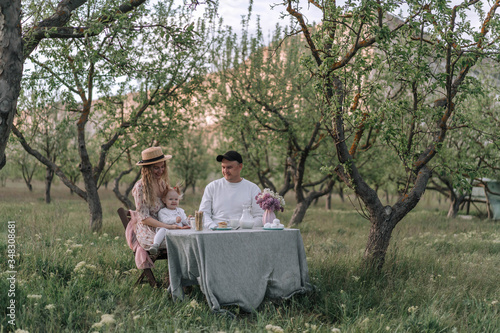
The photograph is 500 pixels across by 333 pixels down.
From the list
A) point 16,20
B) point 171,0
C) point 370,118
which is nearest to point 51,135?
point 171,0

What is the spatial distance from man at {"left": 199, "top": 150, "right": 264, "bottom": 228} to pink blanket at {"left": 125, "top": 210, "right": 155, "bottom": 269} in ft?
2.96

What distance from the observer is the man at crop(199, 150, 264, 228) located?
5.61 m

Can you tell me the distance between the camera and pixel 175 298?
4.62 m

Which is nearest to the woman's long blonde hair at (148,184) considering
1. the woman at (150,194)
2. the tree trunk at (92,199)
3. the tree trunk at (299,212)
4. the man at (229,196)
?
the woman at (150,194)

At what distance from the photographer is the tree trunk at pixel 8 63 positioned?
437 centimetres

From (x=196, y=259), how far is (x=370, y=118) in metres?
3.20

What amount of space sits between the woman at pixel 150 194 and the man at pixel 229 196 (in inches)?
25.2

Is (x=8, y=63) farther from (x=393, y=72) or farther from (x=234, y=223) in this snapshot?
(x=393, y=72)

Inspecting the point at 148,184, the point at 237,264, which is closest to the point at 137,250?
the point at 148,184

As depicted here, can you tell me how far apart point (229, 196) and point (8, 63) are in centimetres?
312

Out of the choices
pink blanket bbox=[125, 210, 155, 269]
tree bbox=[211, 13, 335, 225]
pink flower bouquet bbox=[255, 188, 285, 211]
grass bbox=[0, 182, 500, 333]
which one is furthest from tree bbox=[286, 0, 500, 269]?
tree bbox=[211, 13, 335, 225]

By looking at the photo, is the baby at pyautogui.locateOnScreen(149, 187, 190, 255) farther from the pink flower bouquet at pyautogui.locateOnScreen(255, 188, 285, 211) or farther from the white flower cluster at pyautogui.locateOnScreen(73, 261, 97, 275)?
the pink flower bouquet at pyautogui.locateOnScreen(255, 188, 285, 211)

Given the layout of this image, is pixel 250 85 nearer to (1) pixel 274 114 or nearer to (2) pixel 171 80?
(1) pixel 274 114

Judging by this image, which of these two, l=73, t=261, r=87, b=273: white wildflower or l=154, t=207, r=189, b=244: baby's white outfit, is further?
l=154, t=207, r=189, b=244: baby's white outfit
